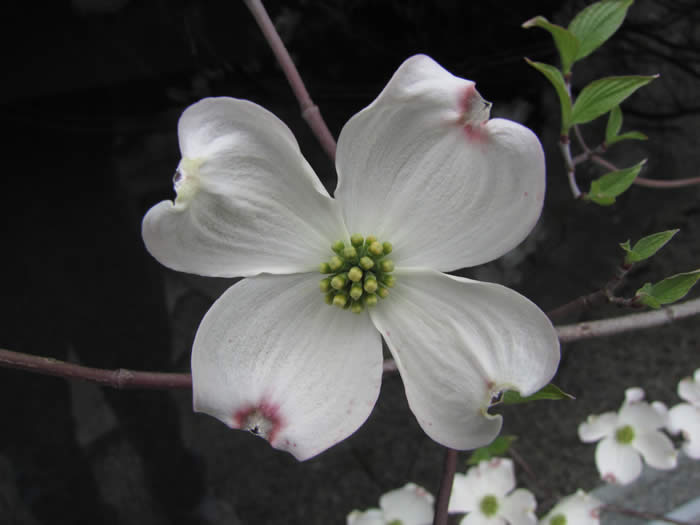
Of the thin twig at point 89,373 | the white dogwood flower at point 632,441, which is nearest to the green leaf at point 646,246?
the thin twig at point 89,373

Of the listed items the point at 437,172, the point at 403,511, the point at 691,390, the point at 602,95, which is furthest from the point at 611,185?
the point at 403,511

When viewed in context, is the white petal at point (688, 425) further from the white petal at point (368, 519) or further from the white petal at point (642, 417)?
the white petal at point (368, 519)

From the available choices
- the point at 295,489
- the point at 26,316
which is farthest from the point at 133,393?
the point at 295,489

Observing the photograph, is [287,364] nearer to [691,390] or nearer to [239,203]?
[239,203]

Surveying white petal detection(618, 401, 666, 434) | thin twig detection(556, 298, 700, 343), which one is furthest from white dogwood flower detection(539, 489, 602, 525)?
thin twig detection(556, 298, 700, 343)

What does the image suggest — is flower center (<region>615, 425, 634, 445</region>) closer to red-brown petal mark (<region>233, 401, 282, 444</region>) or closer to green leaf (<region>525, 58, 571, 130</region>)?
green leaf (<region>525, 58, 571, 130</region>)

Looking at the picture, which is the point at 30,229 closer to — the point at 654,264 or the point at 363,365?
the point at 363,365

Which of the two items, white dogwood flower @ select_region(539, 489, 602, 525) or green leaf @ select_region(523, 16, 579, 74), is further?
white dogwood flower @ select_region(539, 489, 602, 525)
